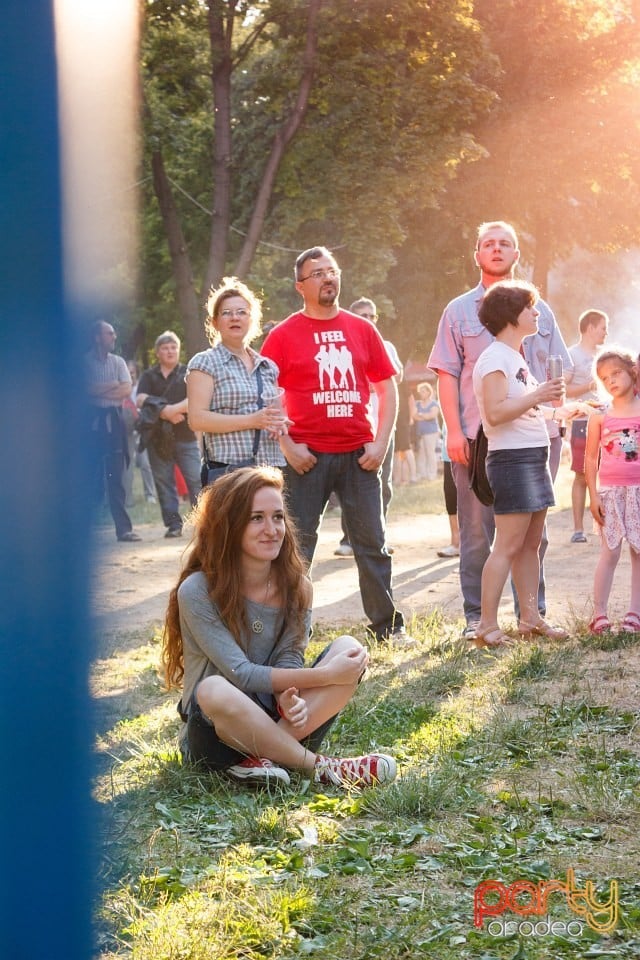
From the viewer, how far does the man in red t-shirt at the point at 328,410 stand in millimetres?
6750

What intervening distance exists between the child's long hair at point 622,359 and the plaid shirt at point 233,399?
1.83 metres

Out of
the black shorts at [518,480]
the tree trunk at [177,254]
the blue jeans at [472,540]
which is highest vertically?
the tree trunk at [177,254]

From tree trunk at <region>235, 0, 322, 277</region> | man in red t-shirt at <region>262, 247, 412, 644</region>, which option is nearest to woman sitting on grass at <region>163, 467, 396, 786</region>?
man in red t-shirt at <region>262, 247, 412, 644</region>

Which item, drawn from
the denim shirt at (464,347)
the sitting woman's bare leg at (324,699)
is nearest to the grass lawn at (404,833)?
the sitting woman's bare leg at (324,699)

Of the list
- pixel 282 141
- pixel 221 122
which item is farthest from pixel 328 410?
pixel 282 141

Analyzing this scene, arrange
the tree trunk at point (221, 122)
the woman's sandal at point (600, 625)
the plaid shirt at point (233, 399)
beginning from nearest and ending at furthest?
the plaid shirt at point (233, 399)
the woman's sandal at point (600, 625)
the tree trunk at point (221, 122)

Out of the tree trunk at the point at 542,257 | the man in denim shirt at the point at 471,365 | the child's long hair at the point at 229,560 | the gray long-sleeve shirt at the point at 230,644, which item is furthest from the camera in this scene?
the tree trunk at the point at 542,257

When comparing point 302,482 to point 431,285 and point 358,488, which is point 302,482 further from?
point 431,285

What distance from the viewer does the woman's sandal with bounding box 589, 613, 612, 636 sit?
6891 millimetres

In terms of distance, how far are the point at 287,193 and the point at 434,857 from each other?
1976 cm

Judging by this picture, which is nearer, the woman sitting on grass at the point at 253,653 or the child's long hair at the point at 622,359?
the woman sitting on grass at the point at 253,653

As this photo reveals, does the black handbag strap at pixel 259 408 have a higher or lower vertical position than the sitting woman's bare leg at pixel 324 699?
higher

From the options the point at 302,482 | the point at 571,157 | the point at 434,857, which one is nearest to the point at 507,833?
the point at 434,857

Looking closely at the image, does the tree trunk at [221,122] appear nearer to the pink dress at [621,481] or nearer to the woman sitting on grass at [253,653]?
the pink dress at [621,481]
